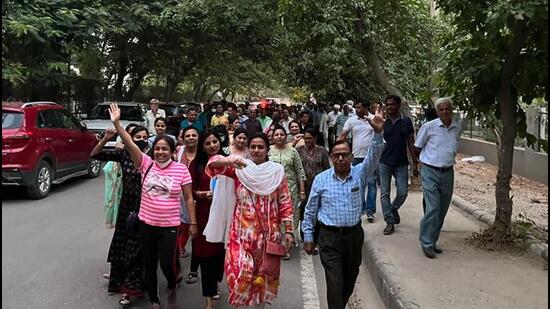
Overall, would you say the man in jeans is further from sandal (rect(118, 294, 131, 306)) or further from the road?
sandal (rect(118, 294, 131, 306))

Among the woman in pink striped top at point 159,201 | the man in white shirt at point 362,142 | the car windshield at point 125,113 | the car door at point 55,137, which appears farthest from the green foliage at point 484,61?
the car windshield at point 125,113

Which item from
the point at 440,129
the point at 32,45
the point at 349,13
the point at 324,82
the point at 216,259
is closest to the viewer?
the point at 216,259

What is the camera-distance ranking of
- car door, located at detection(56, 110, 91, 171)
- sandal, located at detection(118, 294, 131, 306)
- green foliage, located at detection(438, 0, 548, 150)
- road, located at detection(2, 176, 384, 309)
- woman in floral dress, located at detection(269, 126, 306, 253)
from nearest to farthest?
1. sandal, located at detection(118, 294, 131, 306)
2. road, located at detection(2, 176, 384, 309)
3. green foliage, located at detection(438, 0, 548, 150)
4. woman in floral dress, located at detection(269, 126, 306, 253)
5. car door, located at detection(56, 110, 91, 171)

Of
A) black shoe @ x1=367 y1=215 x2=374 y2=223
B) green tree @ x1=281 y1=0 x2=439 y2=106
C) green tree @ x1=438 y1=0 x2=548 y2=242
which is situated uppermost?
green tree @ x1=281 y1=0 x2=439 y2=106

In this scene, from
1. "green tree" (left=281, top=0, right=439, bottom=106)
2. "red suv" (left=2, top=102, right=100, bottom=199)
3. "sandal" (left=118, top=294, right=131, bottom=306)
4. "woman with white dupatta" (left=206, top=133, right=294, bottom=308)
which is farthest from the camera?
"green tree" (left=281, top=0, right=439, bottom=106)

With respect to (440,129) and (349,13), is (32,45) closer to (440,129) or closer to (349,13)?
(349,13)

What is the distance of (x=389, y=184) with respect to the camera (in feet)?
22.8

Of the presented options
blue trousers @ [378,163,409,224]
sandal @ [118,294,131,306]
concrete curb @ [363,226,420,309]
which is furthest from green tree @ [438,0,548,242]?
sandal @ [118,294,131,306]

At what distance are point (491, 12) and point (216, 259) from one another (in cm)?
321

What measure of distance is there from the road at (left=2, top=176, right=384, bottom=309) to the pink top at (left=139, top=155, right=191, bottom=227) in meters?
Result: 0.91

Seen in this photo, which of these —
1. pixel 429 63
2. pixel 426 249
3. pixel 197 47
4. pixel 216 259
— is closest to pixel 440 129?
pixel 426 249

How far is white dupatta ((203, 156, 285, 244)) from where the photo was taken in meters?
4.00

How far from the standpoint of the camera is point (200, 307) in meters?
4.65

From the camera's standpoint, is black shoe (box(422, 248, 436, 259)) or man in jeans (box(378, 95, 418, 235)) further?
man in jeans (box(378, 95, 418, 235))
